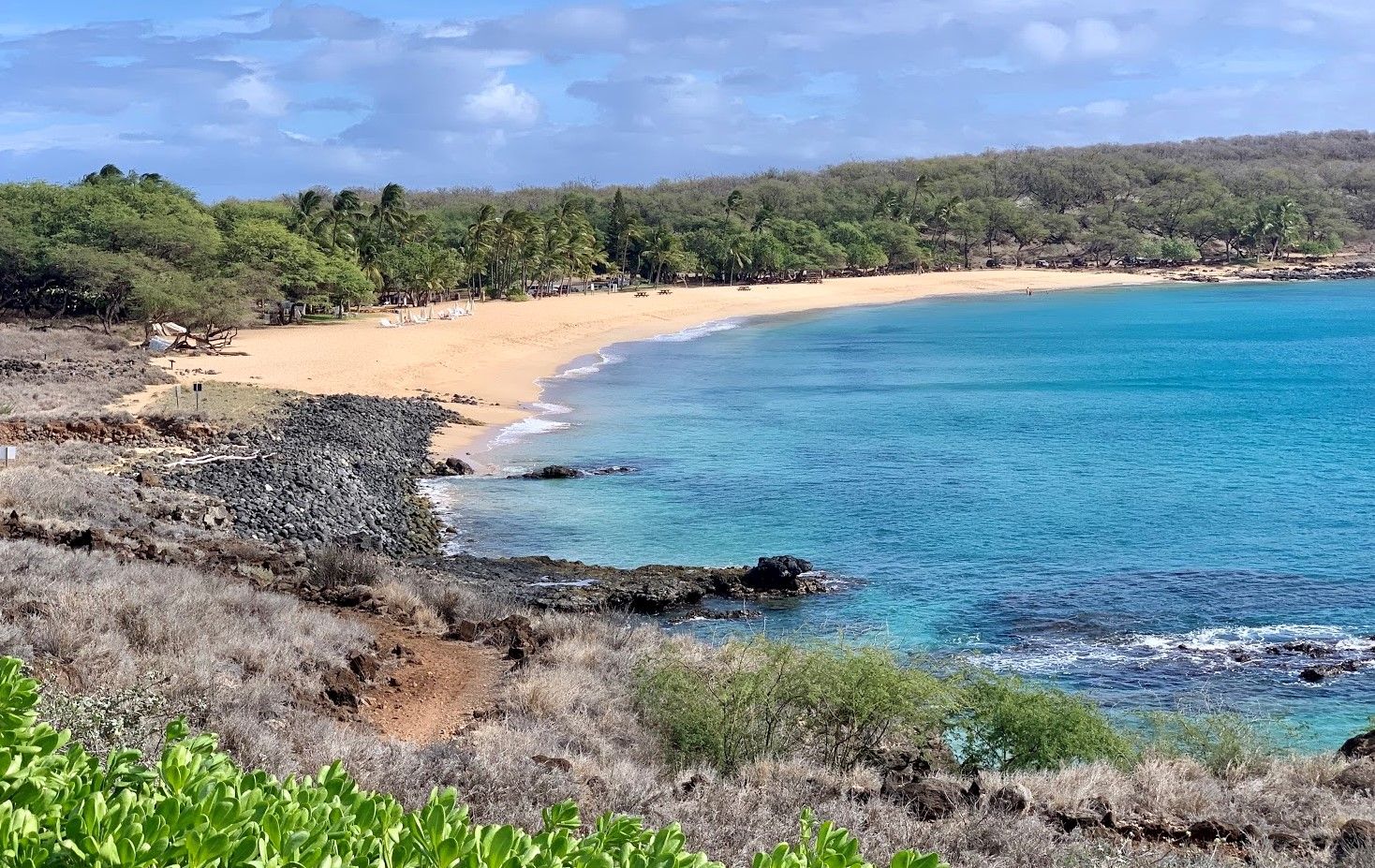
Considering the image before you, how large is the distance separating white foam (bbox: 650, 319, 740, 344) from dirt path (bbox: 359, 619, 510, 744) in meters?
59.4

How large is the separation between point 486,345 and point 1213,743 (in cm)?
5364

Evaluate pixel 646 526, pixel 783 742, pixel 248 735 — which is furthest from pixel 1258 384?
pixel 248 735

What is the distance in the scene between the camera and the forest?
58.6 meters

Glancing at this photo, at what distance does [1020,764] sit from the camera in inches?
487

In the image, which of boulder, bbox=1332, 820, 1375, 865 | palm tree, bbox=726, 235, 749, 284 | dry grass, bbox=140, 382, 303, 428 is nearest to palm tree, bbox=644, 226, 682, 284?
palm tree, bbox=726, 235, 749, 284

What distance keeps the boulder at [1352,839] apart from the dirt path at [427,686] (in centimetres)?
723

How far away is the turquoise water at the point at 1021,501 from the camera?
64.9 ft

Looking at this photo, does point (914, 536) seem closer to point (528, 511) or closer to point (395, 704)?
point (528, 511)

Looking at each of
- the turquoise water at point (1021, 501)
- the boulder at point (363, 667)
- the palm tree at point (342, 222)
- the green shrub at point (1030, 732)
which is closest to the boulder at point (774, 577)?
the turquoise water at point (1021, 501)

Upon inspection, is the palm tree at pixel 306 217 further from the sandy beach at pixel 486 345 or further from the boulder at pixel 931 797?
the boulder at pixel 931 797

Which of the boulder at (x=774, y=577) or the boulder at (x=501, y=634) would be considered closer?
the boulder at (x=501, y=634)

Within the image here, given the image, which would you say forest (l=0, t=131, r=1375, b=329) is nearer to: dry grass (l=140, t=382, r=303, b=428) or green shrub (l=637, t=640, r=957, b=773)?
dry grass (l=140, t=382, r=303, b=428)

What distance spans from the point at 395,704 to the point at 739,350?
57533 millimetres

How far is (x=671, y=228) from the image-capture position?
409ft
